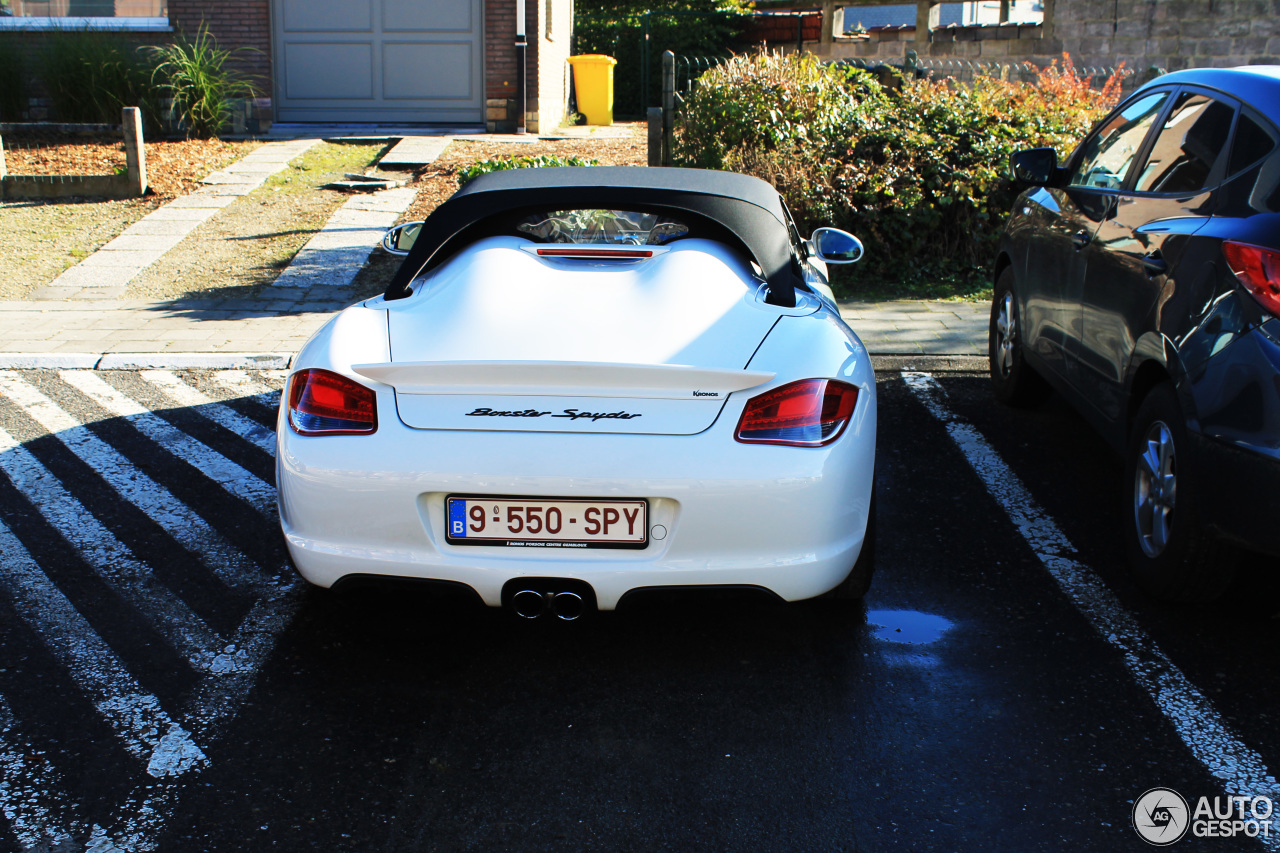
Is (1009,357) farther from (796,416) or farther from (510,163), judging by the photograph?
(510,163)

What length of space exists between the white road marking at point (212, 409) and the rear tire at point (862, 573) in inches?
112

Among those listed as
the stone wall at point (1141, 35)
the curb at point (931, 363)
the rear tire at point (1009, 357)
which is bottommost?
the curb at point (931, 363)

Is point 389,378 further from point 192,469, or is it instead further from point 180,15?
point 180,15

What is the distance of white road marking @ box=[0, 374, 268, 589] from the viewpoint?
389 cm

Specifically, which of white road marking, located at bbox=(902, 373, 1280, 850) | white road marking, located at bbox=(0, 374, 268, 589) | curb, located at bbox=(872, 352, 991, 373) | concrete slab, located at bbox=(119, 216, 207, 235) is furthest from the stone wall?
white road marking, located at bbox=(0, 374, 268, 589)

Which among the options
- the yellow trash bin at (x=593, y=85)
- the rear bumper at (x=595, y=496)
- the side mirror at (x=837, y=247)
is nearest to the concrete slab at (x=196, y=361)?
the side mirror at (x=837, y=247)

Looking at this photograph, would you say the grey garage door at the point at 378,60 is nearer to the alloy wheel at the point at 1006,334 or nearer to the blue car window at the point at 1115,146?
the alloy wheel at the point at 1006,334

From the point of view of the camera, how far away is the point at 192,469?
4.86 meters

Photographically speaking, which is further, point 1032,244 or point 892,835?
point 1032,244

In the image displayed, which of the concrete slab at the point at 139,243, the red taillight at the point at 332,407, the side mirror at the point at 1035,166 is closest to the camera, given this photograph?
the red taillight at the point at 332,407

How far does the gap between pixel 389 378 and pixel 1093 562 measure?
254 cm

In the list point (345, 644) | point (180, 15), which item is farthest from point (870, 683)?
point (180, 15)

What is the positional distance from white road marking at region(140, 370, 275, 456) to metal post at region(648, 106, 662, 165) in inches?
187

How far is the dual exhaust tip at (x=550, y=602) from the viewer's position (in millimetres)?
2947
